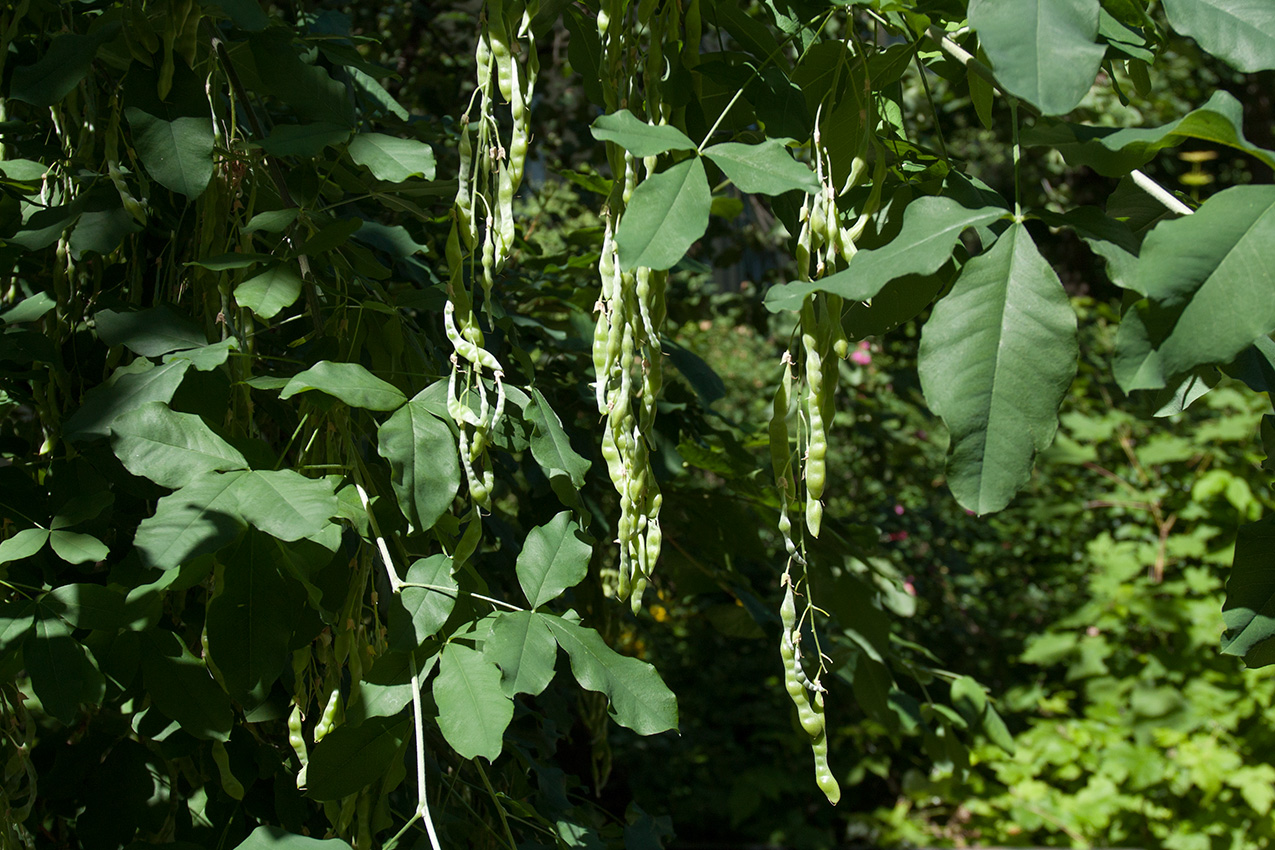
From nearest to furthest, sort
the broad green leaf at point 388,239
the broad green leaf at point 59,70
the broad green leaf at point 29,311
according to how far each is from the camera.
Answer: the broad green leaf at point 59,70
the broad green leaf at point 29,311
the broad green leaf at point 388,239

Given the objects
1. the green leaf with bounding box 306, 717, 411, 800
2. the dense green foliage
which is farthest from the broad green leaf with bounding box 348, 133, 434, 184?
the green leaf with bounding box 306, 717, 411, 800

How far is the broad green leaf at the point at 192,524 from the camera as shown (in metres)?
0.66

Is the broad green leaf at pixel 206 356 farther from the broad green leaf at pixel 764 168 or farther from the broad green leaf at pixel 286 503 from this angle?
the broad green leaf at pixel 764 168

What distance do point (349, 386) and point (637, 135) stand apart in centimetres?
27

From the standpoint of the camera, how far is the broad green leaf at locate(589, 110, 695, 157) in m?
0.60

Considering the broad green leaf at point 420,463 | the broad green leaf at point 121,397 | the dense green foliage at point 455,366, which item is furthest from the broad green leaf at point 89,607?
the broad green leaf at point 420,463

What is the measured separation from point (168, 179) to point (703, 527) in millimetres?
897

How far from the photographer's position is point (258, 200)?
988 millimetres

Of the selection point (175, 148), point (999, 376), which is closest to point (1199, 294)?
point (999, 376)

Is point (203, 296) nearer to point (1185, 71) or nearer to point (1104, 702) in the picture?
point (1104, 702)

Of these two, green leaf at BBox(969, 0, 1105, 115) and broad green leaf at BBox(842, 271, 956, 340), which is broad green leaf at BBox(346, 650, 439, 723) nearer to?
broad green leaf at BBox(842, 271, 956, 340)

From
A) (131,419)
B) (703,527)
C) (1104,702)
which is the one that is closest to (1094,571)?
(1104,702)

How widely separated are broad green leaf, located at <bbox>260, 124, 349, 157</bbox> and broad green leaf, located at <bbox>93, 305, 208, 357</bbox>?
16 centimetres

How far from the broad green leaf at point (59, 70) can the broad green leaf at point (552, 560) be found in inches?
20.5
